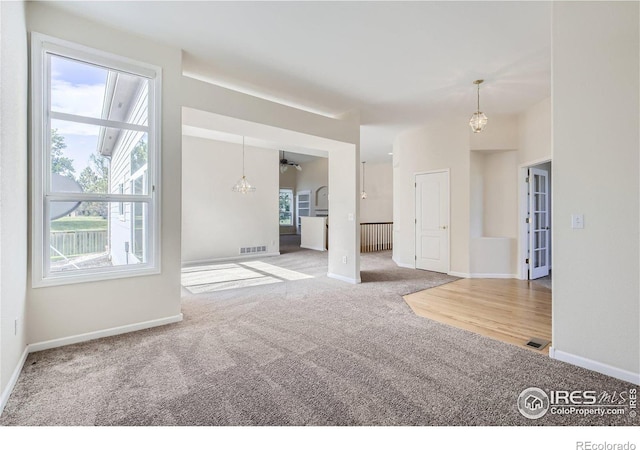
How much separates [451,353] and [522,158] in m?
4.44

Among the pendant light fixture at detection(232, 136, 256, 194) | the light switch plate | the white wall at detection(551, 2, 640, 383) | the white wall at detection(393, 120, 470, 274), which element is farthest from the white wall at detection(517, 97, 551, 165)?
the pendant light fixture at detection(232, 136, 256, 194)

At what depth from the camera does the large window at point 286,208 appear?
44.7 feet

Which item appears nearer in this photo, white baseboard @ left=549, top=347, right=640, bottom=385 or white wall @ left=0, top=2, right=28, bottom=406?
white wall @ left=0, top=2, right=28, bottom=406

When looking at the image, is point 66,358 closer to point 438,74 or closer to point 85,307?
point 85,307

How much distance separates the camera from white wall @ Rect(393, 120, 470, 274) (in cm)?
575

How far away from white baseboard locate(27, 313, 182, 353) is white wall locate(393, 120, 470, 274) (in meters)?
4.89

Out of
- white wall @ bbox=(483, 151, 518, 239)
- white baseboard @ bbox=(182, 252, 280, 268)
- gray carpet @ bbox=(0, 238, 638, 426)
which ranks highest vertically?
white wall @ bbox=(483, 151, 518, 239)

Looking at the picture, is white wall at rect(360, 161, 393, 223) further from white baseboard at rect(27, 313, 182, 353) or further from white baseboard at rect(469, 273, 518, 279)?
white baseboard at rect(27, 313, 182, 353)

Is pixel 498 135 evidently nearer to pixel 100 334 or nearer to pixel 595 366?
Result: pixel 595 366

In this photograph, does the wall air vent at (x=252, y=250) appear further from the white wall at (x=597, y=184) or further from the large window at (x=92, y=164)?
the white wall at (x=597, y=184)

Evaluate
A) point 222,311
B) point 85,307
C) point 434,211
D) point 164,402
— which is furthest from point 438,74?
point 85,307

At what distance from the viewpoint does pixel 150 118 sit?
3.18 m

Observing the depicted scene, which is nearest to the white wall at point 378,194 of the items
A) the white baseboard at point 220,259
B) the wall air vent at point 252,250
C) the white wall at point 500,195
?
the white baseboard at point 220,259
